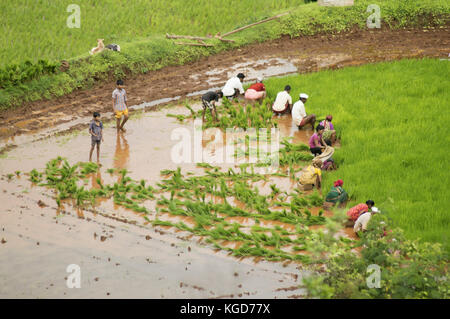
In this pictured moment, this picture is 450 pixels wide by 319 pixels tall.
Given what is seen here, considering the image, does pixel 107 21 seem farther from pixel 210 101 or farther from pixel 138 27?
pixel 210 101

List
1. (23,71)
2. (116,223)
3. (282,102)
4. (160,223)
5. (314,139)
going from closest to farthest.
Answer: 1. (160,223)
2. (116,223)
3. (314,139)
4. (282,102)
5. (23,71)

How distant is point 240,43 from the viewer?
64.8ft

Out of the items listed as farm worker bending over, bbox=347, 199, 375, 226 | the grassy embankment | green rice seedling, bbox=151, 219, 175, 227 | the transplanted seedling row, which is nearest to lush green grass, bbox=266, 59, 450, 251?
farm worker bending over, bbox=347, 199, 375, 226

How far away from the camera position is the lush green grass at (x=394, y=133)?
9242 mm

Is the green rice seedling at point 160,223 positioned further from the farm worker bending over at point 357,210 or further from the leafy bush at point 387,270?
the leafy bush at point 387,270

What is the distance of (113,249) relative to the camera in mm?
9109

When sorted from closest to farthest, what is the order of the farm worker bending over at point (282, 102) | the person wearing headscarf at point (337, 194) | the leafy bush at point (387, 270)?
the leafy bush at point (387, 270)
the person wearing headscarf at point (337, 194)
the farm worker bending over at point (282, 102)

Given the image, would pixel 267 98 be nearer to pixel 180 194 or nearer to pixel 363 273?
pixel 180 194

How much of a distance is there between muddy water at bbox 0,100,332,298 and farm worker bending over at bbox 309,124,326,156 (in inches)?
34.9

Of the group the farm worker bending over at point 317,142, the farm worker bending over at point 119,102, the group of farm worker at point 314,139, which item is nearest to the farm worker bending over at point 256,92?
the group of farm worker at point 314,139

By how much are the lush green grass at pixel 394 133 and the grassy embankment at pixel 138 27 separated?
4.54 metres

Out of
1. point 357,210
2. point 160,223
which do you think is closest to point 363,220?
point 357,210

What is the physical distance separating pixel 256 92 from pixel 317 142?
3.73 m
